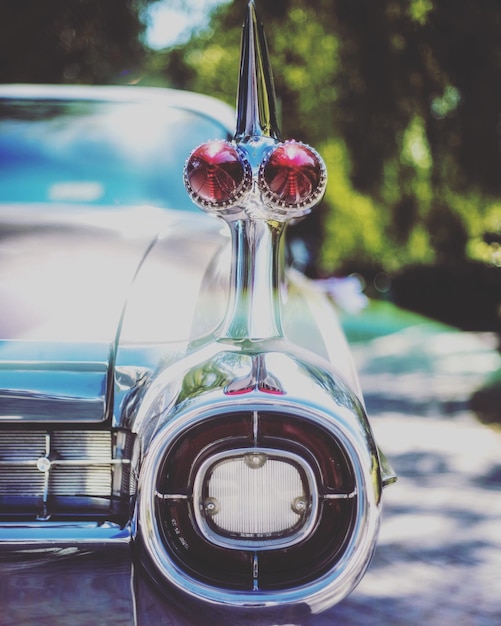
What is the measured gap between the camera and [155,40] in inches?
409

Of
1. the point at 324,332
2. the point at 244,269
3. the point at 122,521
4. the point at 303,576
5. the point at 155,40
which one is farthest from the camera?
the point at 155,40

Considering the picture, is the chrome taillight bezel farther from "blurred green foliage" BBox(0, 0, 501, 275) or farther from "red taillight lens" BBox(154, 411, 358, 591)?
"blurred green foliage" BBox(0, 0, 501, 275)

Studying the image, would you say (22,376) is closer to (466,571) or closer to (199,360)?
(199,360)

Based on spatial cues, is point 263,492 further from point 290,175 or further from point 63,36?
point 63,36

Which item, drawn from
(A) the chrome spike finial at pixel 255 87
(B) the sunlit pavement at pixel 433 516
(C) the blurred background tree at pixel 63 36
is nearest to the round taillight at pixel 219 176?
(A) the chrome spike finial at pixel 255 87

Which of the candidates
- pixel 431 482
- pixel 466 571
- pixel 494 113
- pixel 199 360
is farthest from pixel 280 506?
pixel 494 113

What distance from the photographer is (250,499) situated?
4.91 ft

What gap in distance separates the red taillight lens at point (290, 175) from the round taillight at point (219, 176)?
43mm

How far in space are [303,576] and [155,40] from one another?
9750 mm

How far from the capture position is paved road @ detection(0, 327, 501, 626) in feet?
4.82

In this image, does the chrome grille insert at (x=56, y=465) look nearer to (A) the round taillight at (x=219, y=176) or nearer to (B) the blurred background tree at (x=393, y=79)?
(A) the round taillight at (x=219, y=176)

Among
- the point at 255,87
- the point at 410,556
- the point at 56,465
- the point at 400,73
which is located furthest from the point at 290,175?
the point at 400,73

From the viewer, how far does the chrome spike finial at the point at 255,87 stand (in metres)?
1.78

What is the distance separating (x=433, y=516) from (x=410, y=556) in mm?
660
